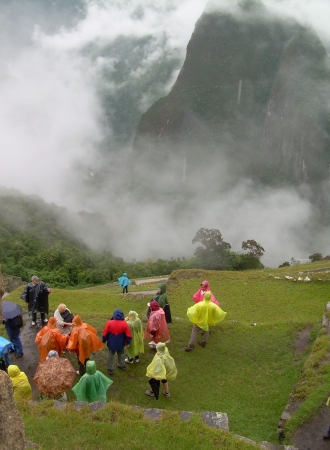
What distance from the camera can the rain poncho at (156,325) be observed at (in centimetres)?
925

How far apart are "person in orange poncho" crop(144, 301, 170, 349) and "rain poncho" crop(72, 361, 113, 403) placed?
221cm

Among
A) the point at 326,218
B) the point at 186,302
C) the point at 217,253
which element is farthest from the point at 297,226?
the point at 186,302

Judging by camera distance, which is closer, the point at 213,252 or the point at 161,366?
the point at 161,366

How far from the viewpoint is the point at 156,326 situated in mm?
9305

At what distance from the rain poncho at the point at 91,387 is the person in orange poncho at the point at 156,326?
2207mm

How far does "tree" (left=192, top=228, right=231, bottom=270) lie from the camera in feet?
119

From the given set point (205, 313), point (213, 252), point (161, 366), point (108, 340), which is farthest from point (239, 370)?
point (213, 252)

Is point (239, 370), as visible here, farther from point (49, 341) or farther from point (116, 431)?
point (49, 341)

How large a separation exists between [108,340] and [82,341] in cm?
56

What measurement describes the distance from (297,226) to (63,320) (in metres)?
90.7

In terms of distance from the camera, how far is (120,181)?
11900 cm

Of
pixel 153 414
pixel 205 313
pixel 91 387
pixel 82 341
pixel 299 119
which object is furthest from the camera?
pixel 299 119

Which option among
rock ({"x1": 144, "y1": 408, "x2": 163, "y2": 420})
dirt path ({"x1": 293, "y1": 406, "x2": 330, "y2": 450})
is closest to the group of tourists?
rock ({"x1": 144, "y1": 408, "x2": 163, "y2": 420})

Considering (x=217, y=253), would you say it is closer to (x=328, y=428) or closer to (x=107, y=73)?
(x=328, y=428)
